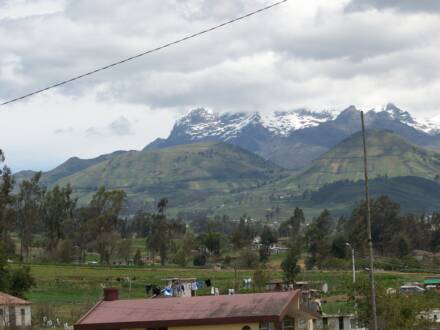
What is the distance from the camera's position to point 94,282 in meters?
117

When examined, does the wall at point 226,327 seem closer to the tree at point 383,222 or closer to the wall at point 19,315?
the wall at point 19,315

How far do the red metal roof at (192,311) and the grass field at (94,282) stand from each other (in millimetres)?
25227

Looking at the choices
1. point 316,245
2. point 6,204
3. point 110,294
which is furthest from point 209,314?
point 316,245

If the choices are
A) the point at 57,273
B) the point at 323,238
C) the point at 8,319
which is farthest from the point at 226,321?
the point at 323,238

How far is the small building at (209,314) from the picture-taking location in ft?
160

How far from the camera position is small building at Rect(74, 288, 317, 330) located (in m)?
48.9

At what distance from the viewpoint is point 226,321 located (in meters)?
49.1

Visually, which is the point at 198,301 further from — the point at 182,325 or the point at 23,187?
the point at 23,187

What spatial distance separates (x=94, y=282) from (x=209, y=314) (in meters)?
68.9

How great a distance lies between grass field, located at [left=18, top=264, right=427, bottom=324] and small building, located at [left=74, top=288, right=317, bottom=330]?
83.7 ft

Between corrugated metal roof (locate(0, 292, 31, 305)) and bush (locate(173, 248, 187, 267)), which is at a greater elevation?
bush (locate(173, 248, 187, 267))

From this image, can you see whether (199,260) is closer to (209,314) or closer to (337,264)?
(337,264)

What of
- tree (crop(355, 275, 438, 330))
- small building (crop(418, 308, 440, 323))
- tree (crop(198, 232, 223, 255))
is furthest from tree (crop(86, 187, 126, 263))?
tree (crop(355, 275, 438, 330))

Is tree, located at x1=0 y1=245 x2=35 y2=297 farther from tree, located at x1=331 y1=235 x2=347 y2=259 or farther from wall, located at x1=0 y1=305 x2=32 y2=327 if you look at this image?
tree, located at x1=331 y1=235 x2=347 y2=259
